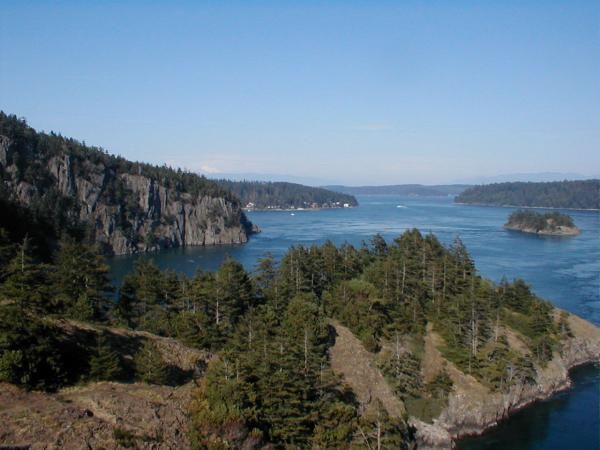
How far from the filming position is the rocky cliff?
84.8m

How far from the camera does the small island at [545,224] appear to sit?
110 meters

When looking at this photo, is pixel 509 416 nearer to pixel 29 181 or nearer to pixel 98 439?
pixel 98 439

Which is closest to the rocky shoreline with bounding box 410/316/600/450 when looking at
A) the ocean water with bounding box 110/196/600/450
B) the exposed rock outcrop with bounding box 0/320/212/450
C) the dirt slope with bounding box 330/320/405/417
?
the ocean water with bounding box 110/196/600/450

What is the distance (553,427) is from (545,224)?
94075mm

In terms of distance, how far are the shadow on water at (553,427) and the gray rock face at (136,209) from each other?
7269 cm

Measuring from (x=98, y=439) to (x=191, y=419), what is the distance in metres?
3.01

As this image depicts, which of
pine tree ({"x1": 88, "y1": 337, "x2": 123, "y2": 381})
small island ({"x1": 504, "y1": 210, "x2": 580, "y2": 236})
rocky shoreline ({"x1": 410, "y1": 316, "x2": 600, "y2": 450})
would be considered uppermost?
pine tree ({"x1": 88, "y1": 337, "x2": 123, "y2": 381})

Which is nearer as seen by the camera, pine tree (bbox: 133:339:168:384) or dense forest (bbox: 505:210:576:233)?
pine tree (bbox: 133:339:168:384)

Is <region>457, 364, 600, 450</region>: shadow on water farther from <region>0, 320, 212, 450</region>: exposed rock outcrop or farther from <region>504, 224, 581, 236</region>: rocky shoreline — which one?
<region>504, 224, 581, 236</region>: rocky shoreline

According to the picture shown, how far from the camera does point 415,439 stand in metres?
25.4

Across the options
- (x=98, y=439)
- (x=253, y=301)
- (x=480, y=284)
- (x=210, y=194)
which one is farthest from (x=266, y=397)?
(x=210, y=194)

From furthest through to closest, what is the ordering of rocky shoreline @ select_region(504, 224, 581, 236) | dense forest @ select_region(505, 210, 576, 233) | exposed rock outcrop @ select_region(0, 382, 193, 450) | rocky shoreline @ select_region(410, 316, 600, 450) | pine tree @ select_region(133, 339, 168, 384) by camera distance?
dense forest @ select_region(505, 210, 576, 233)
rocky shoreline @ select_region(504, 224, 581, 236)
rocky shoreline @ select_region(410, 316, 600, 450)
pine tree @ select_region(133, 339, 168, 384)
exposed rock outcrop @ select_region(0, 382, 193, 450)

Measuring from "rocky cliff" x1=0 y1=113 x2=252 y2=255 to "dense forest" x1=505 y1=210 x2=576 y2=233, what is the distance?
56.2 meters

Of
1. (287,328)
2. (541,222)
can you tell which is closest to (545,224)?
(541,222)
